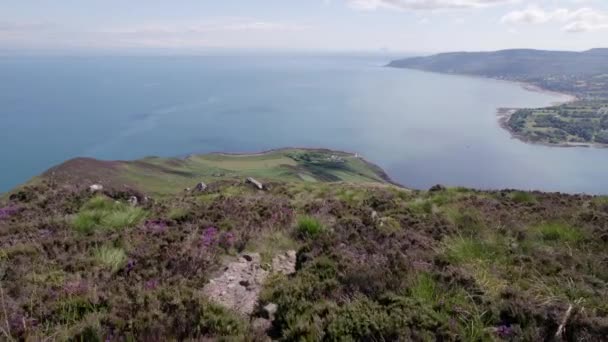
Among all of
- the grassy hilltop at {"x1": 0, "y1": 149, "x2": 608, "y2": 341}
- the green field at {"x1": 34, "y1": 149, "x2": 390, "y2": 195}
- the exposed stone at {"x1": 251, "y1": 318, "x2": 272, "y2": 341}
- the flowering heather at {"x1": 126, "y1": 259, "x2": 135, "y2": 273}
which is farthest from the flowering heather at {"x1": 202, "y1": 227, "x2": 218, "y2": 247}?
the green field at {"x1": 34, "y1": 149, "x2": 390, "y2": 195}

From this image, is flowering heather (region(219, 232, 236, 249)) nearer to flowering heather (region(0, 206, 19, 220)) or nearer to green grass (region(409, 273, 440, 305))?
green grass (region(409, 273, 440, 305))

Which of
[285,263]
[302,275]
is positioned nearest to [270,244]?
[285,263]

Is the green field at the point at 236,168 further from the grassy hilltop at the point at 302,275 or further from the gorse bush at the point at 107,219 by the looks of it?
the grassy hilltop at the point at 302,275

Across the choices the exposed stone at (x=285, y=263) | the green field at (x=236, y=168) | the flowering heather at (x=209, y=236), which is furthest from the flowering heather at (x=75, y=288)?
the green field at (x=236, y=168)

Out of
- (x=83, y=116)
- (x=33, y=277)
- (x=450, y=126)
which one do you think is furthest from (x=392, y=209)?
(x=83, y=116)

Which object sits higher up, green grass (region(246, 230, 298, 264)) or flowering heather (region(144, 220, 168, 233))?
green grass (region(246, 230, 298, 264))

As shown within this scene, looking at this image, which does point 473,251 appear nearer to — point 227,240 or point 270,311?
point 270,311
